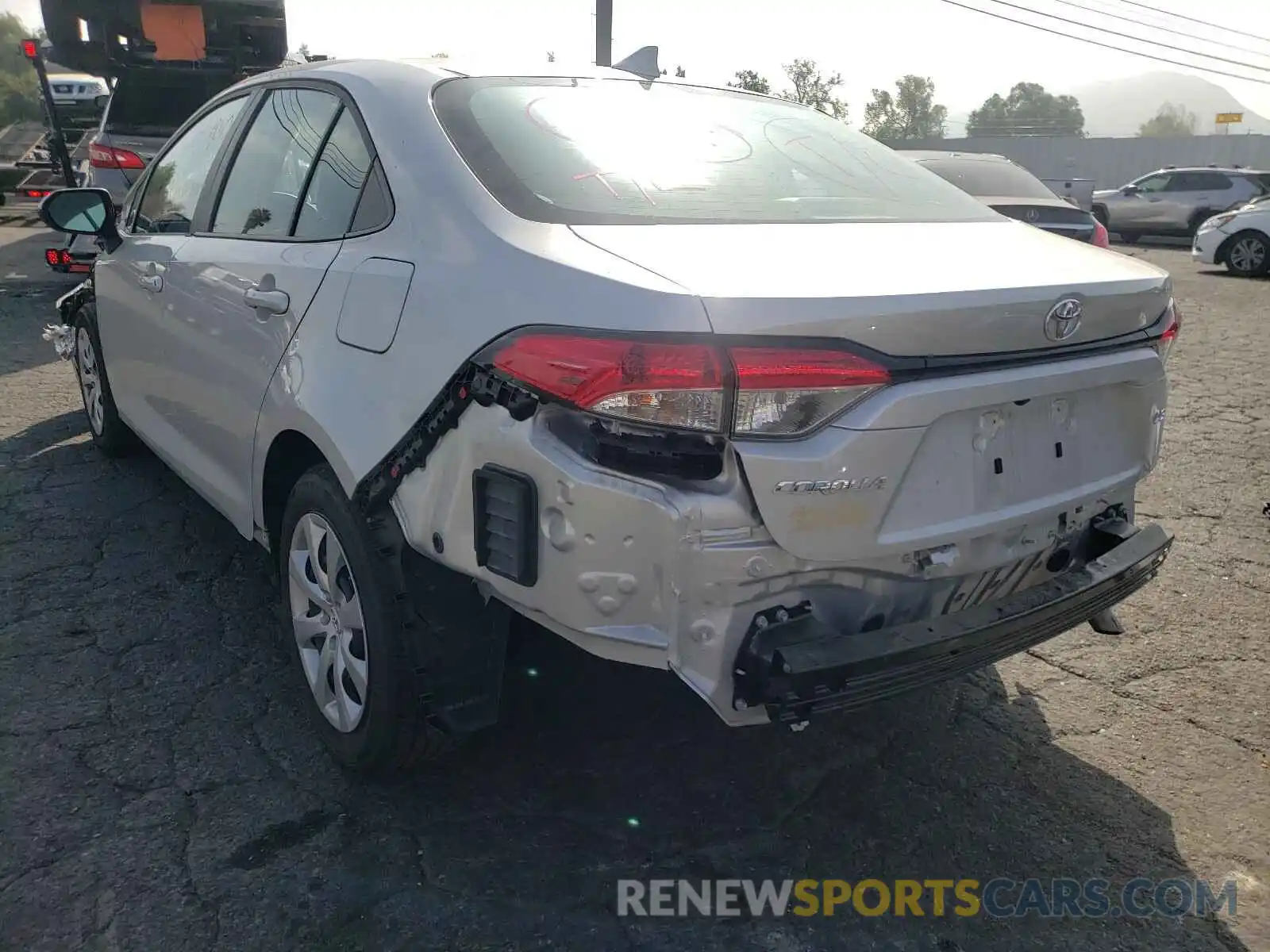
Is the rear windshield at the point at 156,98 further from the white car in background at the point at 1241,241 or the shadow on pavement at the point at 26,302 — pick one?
the white car in background at the point at 1241,241

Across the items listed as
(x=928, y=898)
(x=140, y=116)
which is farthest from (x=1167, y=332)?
(x=140, y=116)

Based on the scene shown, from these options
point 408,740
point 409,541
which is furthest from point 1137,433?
point 408,740

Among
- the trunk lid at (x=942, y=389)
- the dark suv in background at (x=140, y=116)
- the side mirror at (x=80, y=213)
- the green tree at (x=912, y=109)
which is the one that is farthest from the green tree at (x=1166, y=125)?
the trunk lid at (x=942, y=389)

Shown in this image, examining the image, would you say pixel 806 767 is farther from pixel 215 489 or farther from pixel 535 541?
pixel 215 489

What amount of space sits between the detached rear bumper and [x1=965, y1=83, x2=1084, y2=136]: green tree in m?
105

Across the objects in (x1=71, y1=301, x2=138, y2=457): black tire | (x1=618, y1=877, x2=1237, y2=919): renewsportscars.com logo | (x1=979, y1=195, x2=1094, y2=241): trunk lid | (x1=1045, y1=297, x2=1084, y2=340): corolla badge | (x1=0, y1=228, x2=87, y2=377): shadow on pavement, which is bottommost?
(x1=618, y1=877, x2=1237, y2=919): renewsportscars.com logo

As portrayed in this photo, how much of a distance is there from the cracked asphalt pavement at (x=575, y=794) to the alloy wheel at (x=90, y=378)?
1.42 meters

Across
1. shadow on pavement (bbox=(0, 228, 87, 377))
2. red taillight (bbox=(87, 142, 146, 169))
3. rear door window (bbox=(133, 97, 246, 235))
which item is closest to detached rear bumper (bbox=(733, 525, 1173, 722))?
rear door window (bbox=(133, 97, 246, 235))

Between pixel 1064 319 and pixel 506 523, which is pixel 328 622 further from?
pixel 1064 319

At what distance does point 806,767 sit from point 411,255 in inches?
65.3

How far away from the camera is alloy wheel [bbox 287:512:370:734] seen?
248 cm

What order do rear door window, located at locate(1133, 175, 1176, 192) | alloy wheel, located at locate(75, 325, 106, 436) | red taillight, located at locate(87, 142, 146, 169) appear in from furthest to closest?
rear door window, located at locate(1133, 175, 1176, 192) < red taillight, located at locate(87, 142, 146, 169) < alloy wheel, located at locate(75, 325, 106, 436)

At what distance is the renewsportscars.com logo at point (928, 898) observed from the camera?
220 cm

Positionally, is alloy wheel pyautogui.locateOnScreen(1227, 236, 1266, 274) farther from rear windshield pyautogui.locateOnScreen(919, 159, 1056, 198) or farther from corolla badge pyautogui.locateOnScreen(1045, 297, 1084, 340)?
corolla badge pyautogui.locateOnScreen(1045, 297, 1084, 340)
